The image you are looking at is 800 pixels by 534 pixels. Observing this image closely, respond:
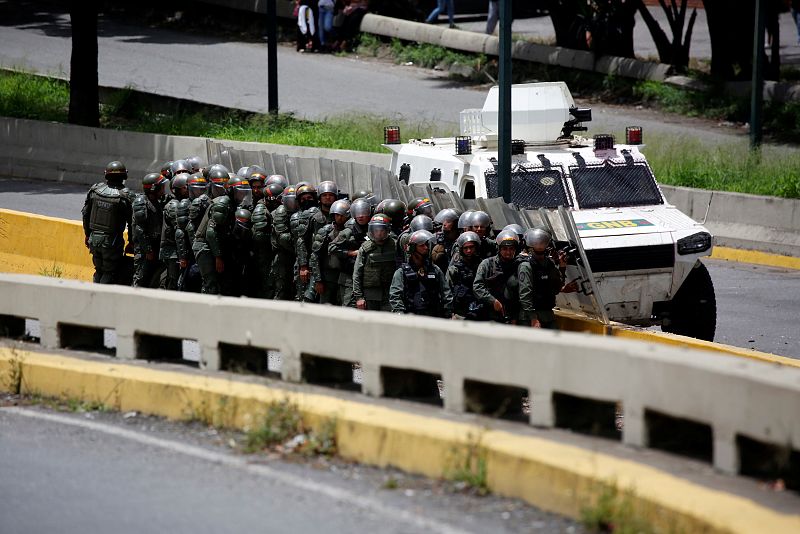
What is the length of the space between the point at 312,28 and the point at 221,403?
25.9m

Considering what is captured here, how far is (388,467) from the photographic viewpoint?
25.8 ft

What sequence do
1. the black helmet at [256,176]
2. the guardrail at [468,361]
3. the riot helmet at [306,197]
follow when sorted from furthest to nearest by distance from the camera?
the black helmet at [256,176]
the riot helmet at [306,197]
the guardrail at [468,361]

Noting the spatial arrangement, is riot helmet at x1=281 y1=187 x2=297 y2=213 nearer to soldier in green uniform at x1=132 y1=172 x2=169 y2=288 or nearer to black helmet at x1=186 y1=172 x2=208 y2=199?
black helmet at x1=186 y1=172 x2=208 y2=199

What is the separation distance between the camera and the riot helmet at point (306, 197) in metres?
14.5

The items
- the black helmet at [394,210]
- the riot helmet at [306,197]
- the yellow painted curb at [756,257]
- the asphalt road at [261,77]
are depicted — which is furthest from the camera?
the asphalt road at [261,77]

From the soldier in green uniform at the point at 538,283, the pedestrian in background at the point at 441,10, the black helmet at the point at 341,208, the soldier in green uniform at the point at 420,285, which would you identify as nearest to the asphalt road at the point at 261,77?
the pedestrian in background at the point at 441,10

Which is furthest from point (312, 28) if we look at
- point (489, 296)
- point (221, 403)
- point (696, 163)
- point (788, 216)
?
point (221, 403)

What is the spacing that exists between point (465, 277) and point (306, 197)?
98.9 inches

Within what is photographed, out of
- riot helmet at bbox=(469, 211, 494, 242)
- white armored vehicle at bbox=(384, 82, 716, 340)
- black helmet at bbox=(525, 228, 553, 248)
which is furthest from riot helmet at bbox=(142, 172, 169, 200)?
black helmet at bbox=(525, 228, 553, 248)

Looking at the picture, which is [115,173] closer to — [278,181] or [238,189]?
[238,189]

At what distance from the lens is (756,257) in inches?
759

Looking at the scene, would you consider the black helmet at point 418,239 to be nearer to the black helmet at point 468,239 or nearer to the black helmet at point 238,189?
the black helmet at point 468,239

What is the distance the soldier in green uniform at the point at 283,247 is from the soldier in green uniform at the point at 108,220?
186 cm

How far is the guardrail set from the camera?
6688 mm
